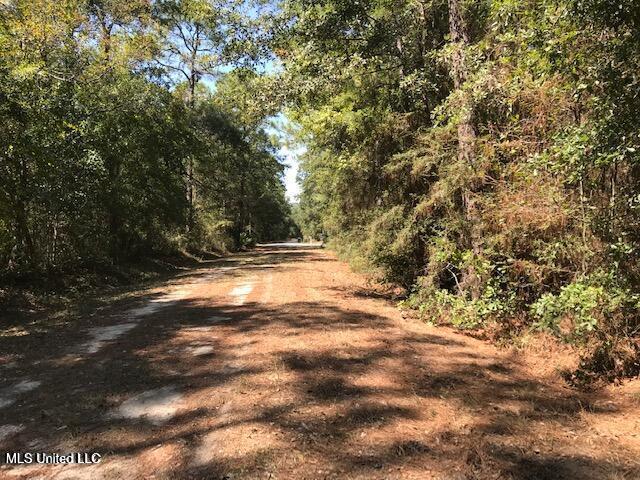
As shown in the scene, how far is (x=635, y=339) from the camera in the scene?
5734mm

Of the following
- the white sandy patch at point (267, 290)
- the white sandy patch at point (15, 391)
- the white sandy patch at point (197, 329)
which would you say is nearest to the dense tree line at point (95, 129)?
the white sandy patch at point (267, 290)

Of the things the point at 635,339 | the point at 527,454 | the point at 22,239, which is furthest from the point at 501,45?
the point at 22,239

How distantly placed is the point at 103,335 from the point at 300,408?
4.82 meters

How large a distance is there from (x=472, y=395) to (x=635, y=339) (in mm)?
2241

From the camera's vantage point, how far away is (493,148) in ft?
25.4

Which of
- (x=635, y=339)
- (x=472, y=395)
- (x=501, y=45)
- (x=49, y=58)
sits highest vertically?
(x=49, y=58)

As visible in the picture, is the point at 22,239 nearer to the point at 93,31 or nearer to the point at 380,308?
the point at 380,308

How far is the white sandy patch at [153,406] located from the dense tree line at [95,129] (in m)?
8.49

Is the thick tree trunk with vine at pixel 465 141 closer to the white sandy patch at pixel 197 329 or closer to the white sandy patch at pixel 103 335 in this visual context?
the white sandy patch at pixel 197 329

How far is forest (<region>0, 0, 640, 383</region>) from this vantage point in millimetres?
5367

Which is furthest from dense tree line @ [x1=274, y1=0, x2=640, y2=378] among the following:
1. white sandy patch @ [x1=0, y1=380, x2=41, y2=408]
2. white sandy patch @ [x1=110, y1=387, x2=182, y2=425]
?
white sandy patch @ [x1=0, y1=380, x2=41, y2=408]

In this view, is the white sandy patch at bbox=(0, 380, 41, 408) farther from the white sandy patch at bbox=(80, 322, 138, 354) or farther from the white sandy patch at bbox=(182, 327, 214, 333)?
the white sandy patch at bbox=(182, 327, 214, 333)

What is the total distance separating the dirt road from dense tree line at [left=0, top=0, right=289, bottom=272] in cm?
588

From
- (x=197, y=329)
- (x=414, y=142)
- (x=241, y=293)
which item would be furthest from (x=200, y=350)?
(x=414, y=142)
